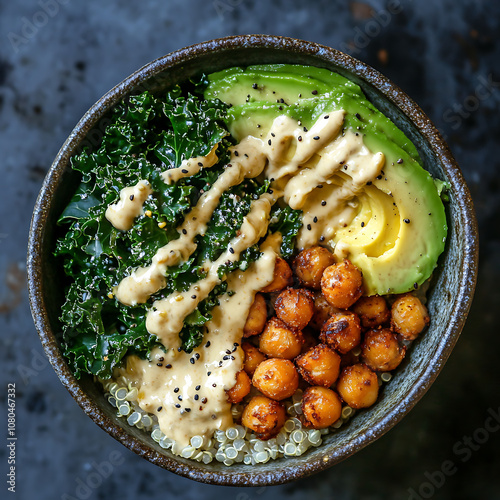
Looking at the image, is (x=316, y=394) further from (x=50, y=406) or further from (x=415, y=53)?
(x=415, y=53)

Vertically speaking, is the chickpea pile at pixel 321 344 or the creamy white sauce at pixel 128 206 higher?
the creamy white sauce at pixel 128 206

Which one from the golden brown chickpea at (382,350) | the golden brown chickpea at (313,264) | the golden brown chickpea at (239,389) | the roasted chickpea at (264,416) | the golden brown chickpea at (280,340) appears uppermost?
the golden brown chickpea at (313,264)

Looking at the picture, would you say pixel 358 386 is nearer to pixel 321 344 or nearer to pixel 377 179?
pixel 321 344

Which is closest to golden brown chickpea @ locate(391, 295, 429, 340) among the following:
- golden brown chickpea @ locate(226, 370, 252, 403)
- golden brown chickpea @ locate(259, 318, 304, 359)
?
golden brown chickpea @ locate(259, 318, 304, 359)

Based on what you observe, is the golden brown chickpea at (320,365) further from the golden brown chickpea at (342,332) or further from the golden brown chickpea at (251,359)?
the golden brown chickpea at (251,359)

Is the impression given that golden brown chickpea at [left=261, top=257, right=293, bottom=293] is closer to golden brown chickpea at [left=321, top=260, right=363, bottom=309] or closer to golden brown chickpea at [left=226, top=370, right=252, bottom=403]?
golden brown chickpea at [left=321, top=260, right=363, bottom=309]

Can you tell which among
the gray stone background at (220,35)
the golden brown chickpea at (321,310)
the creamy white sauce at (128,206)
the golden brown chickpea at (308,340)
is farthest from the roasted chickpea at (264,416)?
the creamy white sauce at (128,206)

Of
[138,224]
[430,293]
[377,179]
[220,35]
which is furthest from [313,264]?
[220,35]
